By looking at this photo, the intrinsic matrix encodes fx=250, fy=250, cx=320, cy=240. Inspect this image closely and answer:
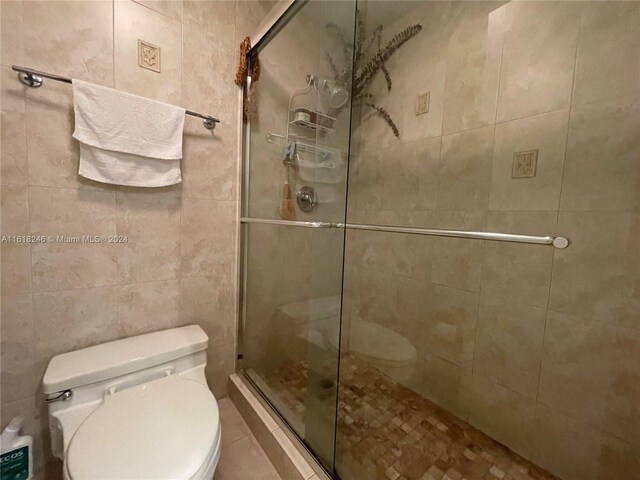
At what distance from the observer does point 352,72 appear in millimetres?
1162

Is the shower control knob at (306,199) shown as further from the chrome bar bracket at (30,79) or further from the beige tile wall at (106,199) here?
the chrome bar bracket at (30,79)

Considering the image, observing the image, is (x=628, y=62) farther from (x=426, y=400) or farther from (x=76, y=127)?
(x=76, y=127)

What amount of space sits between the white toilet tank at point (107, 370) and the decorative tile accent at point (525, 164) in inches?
61.6

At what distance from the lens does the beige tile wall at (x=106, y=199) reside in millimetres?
861

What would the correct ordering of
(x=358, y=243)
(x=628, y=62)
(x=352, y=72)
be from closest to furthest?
(x=628, y=62) → (x=352, y=72) → (x=358, y=243)

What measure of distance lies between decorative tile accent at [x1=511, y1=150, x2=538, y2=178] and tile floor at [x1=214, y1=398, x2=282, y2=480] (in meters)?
1.63

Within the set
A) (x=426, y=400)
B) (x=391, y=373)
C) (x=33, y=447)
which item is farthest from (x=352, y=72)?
(x=33, y=447)

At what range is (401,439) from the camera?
118 cm

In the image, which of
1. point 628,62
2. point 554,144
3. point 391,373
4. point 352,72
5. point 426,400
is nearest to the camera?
point 628,62

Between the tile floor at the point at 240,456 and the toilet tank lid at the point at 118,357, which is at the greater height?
the toilet tank lid at the point at 118,357

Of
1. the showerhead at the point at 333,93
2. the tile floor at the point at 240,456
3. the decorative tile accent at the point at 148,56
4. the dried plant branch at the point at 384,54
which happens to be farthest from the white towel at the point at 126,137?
the tile floor at the point at 240,456

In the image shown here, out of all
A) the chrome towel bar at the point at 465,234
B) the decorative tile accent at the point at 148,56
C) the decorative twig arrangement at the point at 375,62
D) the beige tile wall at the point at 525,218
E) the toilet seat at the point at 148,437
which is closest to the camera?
the toilet seat at the point at 148,437

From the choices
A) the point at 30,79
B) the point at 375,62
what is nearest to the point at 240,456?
the point at 30,79

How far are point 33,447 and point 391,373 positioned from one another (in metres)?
1.62
